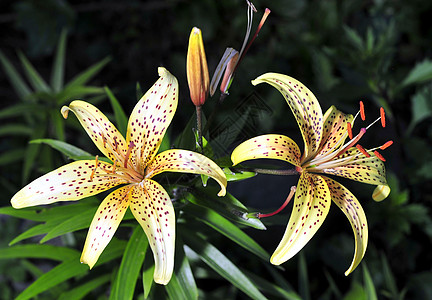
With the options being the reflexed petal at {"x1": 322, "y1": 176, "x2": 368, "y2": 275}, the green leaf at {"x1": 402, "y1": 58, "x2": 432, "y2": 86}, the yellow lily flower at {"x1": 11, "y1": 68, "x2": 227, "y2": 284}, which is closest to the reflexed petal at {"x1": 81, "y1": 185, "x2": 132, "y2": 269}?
the yellow lily flower at {"x1": 11, "y1": 68, "x2": 227, "y2": 284}

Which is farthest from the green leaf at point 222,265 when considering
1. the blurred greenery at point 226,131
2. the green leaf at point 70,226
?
the green leaf at point 70,226

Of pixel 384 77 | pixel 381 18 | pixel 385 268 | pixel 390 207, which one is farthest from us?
pixel 381 18

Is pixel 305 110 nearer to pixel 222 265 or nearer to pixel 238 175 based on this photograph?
pixel 238 175

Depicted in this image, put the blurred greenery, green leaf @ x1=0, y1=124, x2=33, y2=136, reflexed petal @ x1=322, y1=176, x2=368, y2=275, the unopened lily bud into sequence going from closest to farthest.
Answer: the unopened lily bud → reflexed petal @ x1=322, y1=176, x2=368, y2=275 → the blurred greenery → green leaf @ x1=0, y1=124, x2=33, y2=136

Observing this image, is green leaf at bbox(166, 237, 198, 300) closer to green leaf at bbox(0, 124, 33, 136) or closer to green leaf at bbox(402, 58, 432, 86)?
green leaf at bbox(0, 124, 33, 136)

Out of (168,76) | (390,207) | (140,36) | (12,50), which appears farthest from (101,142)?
(12,50)

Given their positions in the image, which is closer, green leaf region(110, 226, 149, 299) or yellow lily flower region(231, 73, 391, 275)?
yellow lily flower region(231, 73, 391, 275)

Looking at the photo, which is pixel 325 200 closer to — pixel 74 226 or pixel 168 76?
pixel 168 76
